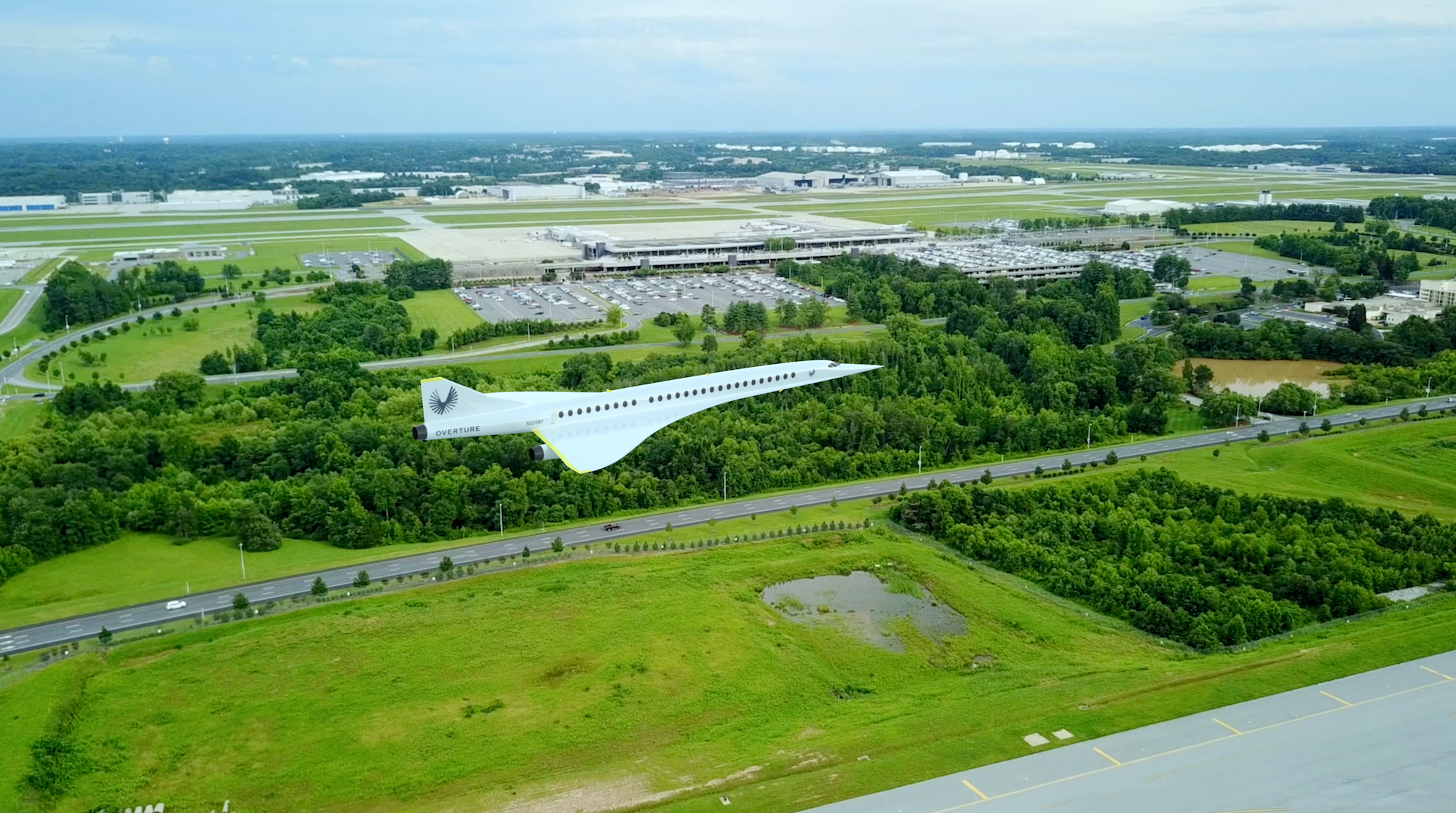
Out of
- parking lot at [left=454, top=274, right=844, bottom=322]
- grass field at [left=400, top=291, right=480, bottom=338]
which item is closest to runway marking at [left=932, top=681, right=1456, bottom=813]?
grass field at [left=400, top=291, right=480, bottom=338]

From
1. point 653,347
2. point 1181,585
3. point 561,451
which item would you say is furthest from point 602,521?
point 653,347

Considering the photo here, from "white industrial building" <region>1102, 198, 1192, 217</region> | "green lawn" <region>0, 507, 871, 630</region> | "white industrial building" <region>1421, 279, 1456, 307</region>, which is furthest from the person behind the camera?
"white industrial building" <region>1102, 198, 1192, 217</region>

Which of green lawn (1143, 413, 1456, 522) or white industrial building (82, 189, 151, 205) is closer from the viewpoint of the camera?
green lawn (1143, 413, 1456, 522)

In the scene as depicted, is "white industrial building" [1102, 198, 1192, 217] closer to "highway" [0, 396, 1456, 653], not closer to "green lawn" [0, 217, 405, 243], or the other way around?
"highway" [0, 396, 1456, 653]

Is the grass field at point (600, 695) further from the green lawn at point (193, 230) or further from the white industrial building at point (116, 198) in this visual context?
the white industrial building at point (116, 198)

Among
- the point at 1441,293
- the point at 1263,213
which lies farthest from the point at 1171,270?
the point at 1263,213

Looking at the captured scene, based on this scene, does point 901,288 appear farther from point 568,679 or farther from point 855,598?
point 568,679

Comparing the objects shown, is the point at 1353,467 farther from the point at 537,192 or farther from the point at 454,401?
the point at 537,192
